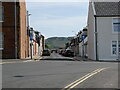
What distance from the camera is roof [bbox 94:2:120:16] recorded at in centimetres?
4438

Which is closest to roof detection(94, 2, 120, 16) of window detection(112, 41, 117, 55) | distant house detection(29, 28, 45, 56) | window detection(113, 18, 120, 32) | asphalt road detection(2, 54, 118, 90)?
window detection(113, 18, 120, 32)

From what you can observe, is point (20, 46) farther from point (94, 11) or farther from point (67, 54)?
point (67, 54)

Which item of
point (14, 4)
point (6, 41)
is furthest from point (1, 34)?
point (14, 4)

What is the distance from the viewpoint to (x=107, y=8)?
150 feet

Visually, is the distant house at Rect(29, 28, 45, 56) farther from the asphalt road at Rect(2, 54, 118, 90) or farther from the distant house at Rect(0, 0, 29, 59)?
the asphalt road at Rect(2, 54, 118, 90)

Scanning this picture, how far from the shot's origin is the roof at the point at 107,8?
1747 inches

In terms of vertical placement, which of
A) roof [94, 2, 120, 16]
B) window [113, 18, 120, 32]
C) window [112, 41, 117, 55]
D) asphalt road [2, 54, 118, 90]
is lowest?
asphalt road [2, 54, 118, 90]

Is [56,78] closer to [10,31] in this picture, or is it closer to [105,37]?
[10,31]

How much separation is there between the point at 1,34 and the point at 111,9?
16592mm

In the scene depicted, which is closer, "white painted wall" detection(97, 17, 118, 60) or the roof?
"white painted wall" detection(97, 17, 118, 60)

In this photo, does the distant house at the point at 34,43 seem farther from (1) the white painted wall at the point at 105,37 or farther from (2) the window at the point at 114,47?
(2) the window at the point at 114,47

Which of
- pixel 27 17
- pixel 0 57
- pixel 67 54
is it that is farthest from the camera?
pixel 67 54

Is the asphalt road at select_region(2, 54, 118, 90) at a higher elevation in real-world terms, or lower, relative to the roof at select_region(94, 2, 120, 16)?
lower

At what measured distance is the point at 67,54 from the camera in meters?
65.6
